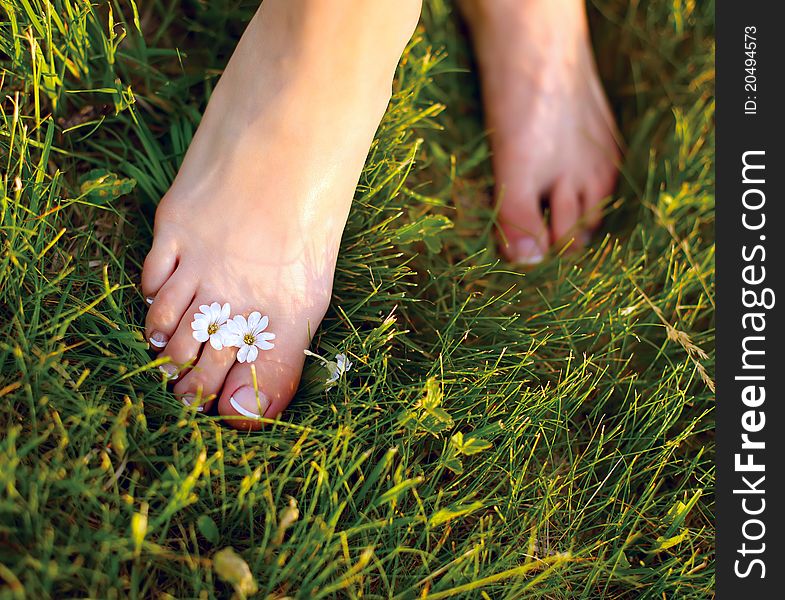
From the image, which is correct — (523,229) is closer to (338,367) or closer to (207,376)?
(338,367)

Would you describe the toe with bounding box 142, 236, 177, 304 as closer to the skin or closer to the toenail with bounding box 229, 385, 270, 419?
the skin

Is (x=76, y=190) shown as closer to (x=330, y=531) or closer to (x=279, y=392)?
(x=279, y=392)

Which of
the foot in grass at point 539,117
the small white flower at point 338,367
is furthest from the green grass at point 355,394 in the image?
the foot in grass at point 539,117

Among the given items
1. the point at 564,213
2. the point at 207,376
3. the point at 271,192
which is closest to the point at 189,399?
the point at 207,376

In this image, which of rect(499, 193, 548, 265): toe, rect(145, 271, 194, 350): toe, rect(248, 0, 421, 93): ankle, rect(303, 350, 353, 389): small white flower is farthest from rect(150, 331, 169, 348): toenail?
rect(499, 193, 548, 265): toe

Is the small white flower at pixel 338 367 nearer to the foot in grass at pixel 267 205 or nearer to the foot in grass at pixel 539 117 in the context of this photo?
the foot in grass at pixel 267 205
